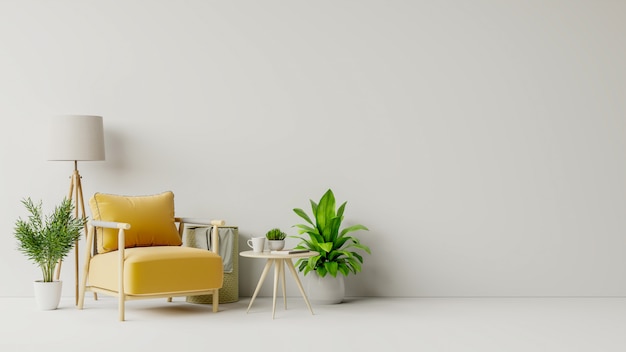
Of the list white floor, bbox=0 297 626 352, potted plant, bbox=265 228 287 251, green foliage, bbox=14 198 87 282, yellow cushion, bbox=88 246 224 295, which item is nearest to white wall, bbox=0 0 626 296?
white floor, bbox=0 297 626 352

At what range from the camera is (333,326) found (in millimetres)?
5117

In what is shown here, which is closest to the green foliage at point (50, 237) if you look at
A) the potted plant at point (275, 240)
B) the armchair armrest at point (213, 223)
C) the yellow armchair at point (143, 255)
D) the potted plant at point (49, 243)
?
the potted plant at point (49, 243)

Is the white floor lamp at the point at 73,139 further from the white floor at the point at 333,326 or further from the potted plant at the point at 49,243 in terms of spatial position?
the white floor at the point at 333,326

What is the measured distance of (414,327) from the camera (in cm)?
509

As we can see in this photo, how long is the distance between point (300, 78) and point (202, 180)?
1.14 metres

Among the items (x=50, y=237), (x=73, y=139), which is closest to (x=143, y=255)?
(x=50, y=237)

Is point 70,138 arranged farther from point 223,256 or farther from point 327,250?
point 327,250

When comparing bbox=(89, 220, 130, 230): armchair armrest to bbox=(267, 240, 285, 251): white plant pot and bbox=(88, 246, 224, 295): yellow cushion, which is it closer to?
bbox=(88, 246, 224, 295): yellow cushion

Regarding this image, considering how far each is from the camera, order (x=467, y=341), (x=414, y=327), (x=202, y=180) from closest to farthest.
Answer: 1. (x=467, y=341)
2. (x=414, y=327)
3. (x=202, y=180)

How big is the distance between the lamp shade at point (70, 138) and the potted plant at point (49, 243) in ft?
1.15

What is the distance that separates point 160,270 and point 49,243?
101cm

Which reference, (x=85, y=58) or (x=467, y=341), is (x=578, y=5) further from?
(x=85, y=58)

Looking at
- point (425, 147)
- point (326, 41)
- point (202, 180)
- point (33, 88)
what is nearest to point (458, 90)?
point (425, 147)

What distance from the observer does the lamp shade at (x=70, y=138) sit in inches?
239
